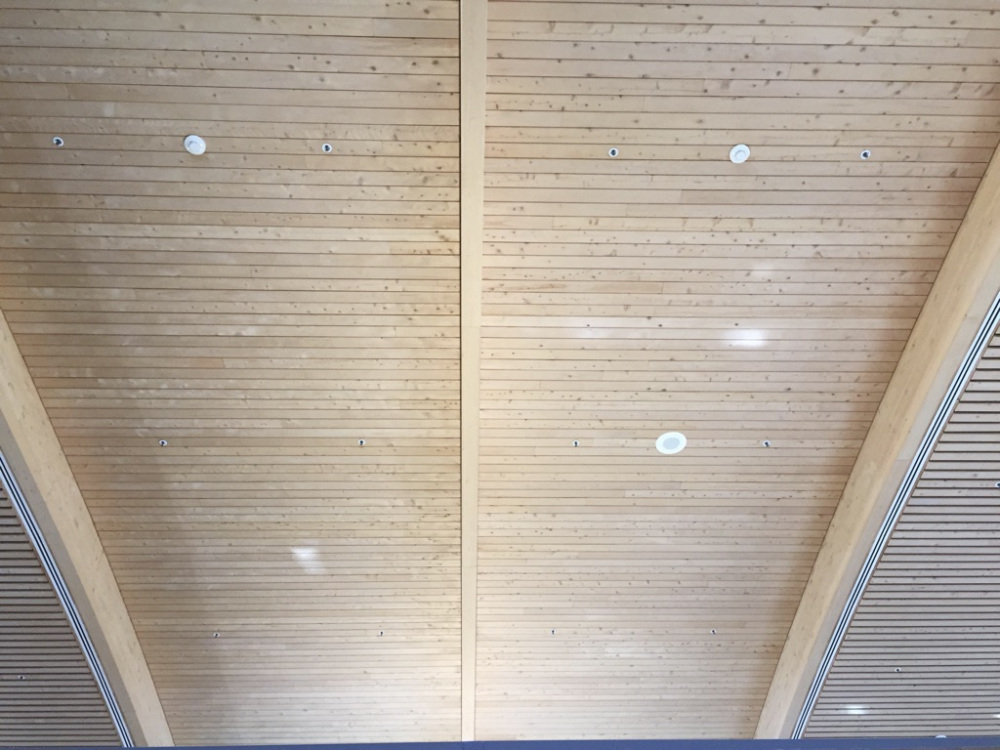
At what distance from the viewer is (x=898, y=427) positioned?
7.00m

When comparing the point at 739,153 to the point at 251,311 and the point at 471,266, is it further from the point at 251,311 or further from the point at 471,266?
the point at 251,311

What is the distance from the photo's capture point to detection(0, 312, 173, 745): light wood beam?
658cm

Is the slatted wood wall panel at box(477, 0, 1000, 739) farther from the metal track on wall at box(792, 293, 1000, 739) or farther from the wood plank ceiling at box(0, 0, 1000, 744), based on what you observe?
the metal track on wall at box(792, 293, 1000, 739)

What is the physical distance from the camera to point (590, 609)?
8.86 metres

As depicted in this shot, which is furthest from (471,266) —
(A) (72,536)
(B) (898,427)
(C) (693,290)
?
(A) (72,536)

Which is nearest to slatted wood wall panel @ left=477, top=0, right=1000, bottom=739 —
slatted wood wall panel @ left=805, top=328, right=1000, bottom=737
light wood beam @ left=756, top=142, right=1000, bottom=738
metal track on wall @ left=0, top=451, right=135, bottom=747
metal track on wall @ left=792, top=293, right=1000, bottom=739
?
light wood beam @ left=756, top=142, right=1000, bottom=738

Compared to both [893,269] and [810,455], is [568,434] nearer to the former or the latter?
[810,455]

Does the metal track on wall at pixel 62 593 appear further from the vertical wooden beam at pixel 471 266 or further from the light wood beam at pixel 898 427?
Answer: the light wood beam at pixel 898 427

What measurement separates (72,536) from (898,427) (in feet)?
29.2

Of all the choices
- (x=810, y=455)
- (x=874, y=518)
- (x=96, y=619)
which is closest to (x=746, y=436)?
(x=810, y=455)

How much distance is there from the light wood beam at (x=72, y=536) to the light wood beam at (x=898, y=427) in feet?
28.1

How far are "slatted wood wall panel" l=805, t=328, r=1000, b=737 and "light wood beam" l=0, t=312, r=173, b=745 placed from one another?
29.8 feet

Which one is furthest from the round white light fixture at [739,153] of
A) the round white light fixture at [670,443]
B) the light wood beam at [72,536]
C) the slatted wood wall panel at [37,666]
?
the slatted wood wall panel at [37,666]

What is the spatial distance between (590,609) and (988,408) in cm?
504
